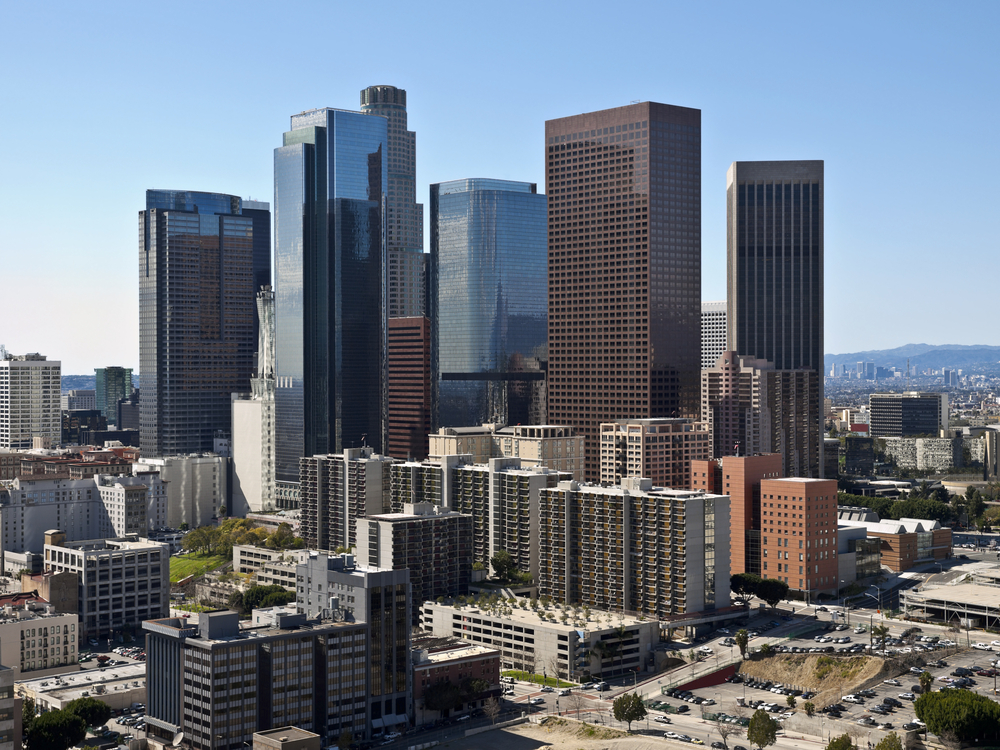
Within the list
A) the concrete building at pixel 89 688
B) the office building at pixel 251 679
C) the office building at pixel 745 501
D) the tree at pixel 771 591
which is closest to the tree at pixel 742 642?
the tree at pixel 771 591

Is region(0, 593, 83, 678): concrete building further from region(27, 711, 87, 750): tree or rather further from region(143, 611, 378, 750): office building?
region(143, 611, 378, 750): office building

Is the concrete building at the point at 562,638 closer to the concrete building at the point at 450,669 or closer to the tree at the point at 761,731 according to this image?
the concrete building at the point at 450,669

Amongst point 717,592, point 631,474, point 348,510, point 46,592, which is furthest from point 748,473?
point 46,592

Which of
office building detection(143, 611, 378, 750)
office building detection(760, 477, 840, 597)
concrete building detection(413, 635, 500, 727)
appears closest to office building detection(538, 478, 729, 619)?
office building detection(760, 477, 840, 597)

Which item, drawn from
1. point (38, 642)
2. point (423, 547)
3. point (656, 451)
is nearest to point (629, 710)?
point (423, 547)

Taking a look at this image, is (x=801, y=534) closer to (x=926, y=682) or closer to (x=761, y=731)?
(x=926, y=682)

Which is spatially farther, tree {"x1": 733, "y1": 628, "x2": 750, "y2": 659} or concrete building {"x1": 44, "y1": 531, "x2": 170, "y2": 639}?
concrete building {"x1": 44, "y1": 531, "x2": 170, "y2": 639}
